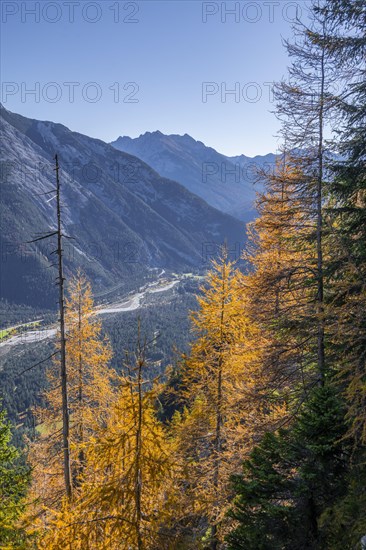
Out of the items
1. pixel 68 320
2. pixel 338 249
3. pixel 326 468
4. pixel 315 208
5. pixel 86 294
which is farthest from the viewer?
pixel 86 294

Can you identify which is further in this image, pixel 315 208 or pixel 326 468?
pixel 315 208

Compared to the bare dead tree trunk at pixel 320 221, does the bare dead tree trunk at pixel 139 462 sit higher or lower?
lower

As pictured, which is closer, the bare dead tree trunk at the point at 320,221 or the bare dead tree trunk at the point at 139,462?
the bare dead tree trunk at the point at 139,462

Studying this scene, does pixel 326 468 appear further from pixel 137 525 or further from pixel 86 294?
pixel 86 294

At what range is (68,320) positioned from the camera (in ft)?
57.4

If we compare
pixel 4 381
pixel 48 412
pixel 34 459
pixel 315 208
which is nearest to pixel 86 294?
pixel 48 412

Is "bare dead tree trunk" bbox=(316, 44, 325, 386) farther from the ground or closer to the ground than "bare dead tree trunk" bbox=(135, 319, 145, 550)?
farther from the ground

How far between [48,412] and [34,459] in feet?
6.82

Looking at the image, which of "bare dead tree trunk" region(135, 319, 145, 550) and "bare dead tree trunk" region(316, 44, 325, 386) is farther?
"bare dead tree trunk" region(316, 44, 325, 386)

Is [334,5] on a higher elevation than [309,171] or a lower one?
higher

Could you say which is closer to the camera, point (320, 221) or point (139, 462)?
point (139, 462)

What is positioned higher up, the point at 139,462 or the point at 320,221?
the point at 320,221

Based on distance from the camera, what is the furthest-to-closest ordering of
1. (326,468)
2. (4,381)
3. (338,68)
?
(4,381) < (338,68) < (326,468)

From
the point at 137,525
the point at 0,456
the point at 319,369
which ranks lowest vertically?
the point at 0,456
